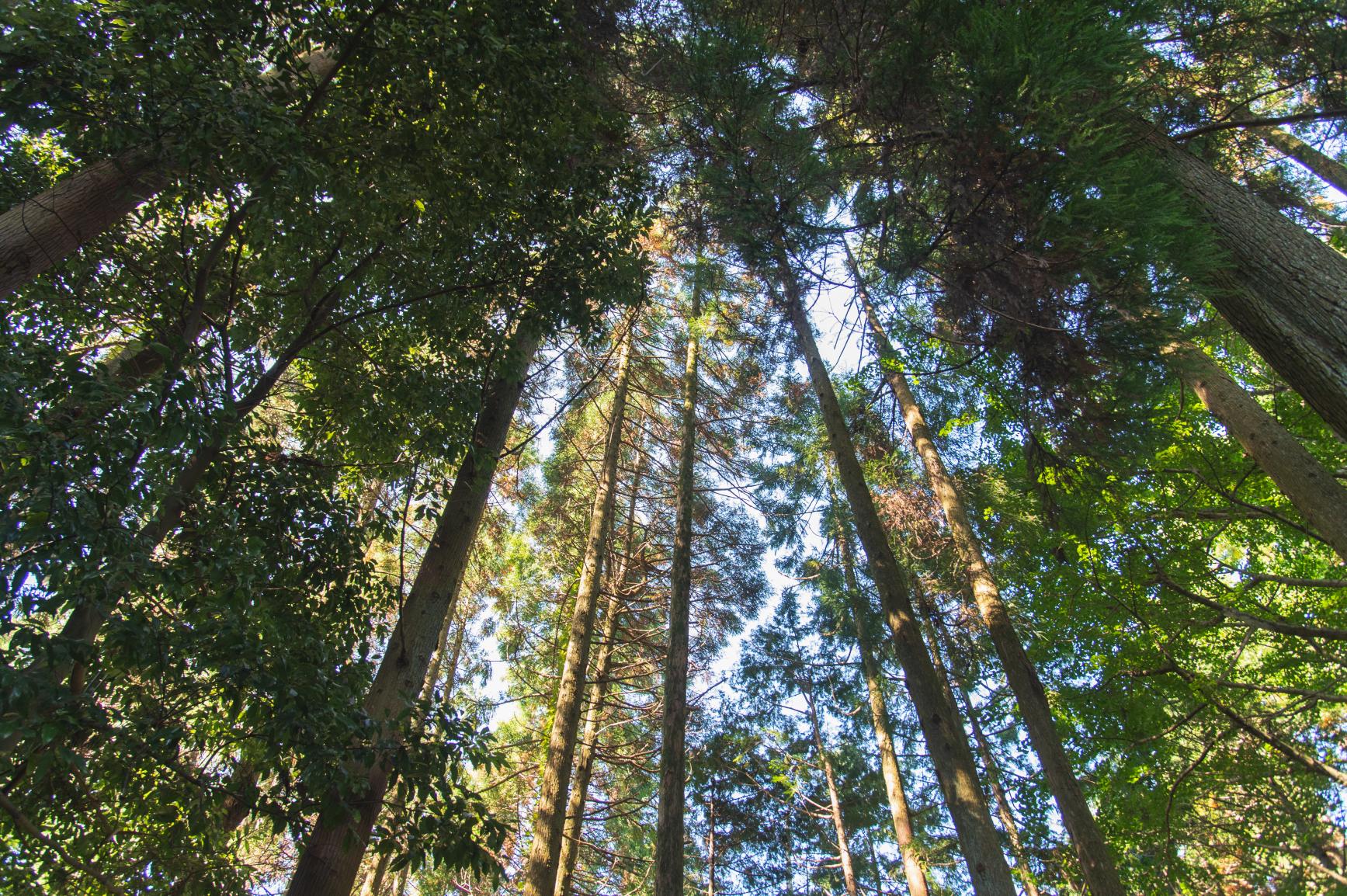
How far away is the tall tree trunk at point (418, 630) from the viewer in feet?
10.1

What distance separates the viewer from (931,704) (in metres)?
5.09

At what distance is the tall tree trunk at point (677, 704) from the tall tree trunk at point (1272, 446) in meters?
5.10

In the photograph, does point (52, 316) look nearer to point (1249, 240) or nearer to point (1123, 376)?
point (1123, 376)

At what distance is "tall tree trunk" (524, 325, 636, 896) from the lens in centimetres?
614

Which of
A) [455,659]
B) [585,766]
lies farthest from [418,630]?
[455,659]

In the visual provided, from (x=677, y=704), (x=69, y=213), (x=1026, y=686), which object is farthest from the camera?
(x=677, y=704)

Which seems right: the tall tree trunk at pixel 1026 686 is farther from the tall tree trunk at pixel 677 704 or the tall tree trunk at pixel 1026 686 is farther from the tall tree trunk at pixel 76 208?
the tall tree trunk at pixel 76 208

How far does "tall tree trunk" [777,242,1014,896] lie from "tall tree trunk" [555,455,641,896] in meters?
4.21

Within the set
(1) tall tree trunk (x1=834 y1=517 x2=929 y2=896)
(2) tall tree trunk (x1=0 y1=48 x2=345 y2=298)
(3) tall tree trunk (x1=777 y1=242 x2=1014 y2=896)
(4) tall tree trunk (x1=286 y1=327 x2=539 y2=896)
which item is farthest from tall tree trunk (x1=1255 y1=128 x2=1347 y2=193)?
(2) tall tree trunk (x1=0 y1=48 x2=345 y2=298)

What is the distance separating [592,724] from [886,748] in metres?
4.79

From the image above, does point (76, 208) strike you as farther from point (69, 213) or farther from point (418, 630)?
point (418, 630)

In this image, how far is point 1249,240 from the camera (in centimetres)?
416

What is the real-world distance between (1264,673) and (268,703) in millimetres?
9574

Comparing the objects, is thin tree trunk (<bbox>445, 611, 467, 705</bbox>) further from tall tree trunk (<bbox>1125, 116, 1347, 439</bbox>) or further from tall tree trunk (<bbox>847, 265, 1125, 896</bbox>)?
tall tree trunk (<bbox>1125, 116, 1347, 439</bbox>)
